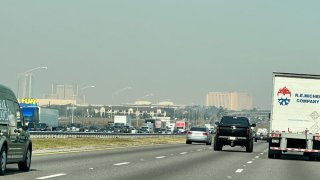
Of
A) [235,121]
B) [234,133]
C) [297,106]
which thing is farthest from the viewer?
[235,121]

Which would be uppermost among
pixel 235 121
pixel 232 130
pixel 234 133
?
pixel 235 121

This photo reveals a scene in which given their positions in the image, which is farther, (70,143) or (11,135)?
(70,143)

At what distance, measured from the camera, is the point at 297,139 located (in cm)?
3725

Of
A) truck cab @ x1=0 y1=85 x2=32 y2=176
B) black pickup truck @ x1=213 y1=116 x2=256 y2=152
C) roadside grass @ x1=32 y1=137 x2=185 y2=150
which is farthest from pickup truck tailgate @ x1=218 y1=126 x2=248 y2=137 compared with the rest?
truck cab @ x1=0 y1=85 x2=32 y2=176

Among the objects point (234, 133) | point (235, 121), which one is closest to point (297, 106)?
point (234, 133)

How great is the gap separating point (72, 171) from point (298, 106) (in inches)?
652

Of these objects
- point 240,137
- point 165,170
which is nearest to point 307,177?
point 165,170

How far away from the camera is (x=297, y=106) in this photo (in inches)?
1448

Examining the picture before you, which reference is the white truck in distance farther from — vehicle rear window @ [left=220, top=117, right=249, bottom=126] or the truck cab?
the truck cab

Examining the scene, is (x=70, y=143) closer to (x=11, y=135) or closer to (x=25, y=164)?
(x=25, y=164)

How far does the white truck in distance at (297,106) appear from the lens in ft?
120

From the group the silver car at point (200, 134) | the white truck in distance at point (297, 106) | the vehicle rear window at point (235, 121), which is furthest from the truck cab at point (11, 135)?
the silver car at point (200, 134)

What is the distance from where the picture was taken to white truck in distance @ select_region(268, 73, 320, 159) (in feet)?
120

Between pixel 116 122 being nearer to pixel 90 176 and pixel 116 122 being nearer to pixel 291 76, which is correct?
pixel 291 76
